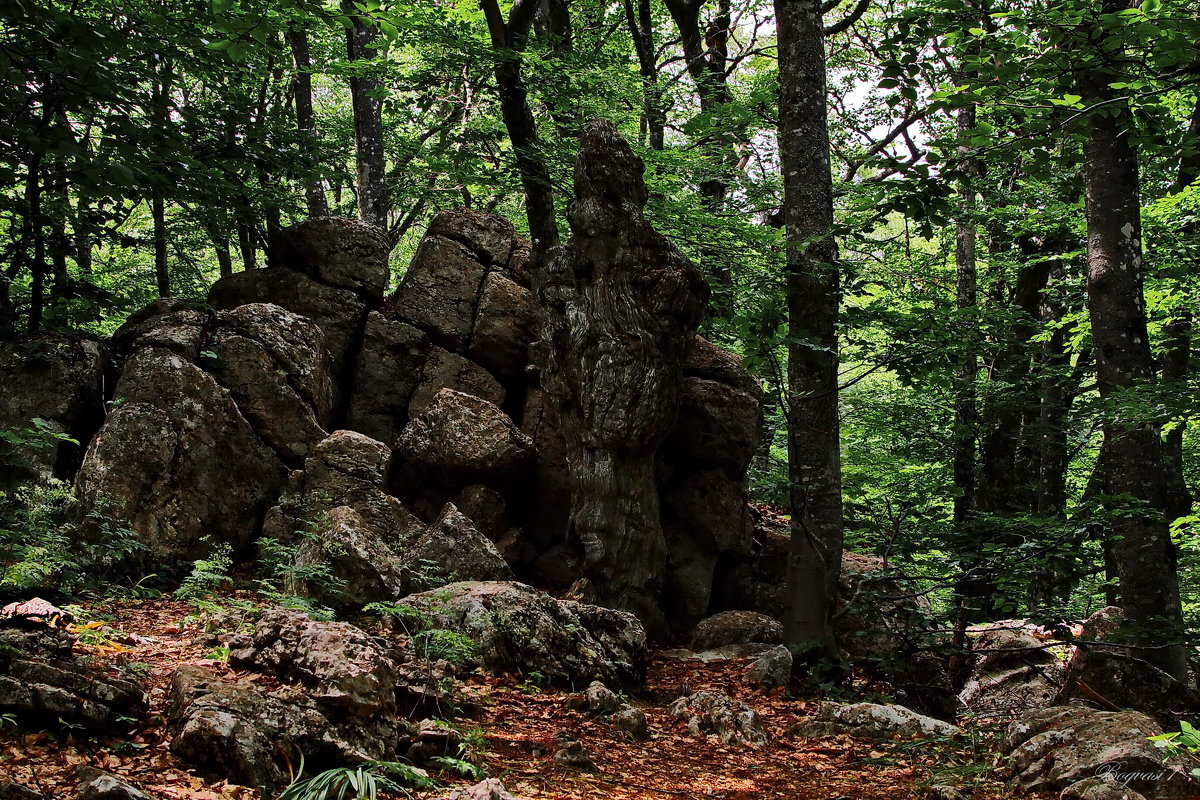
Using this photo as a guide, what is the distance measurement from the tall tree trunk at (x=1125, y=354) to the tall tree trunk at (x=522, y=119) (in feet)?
22.7

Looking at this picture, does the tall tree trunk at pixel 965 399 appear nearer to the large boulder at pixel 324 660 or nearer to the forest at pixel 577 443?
the forest at pixel 577 443

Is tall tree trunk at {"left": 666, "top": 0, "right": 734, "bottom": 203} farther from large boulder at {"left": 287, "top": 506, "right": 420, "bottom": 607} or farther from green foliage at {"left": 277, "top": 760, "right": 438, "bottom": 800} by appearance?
green foliage at {"left": 277, "top": 760, "right": 438, "bottom": 800}

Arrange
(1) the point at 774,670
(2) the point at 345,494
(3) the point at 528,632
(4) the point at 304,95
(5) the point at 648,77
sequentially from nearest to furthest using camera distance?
(3) the point at 528,632, (1) the point at 774,670, (2) the point at 345,494, (5) the point at 648,77, (4) the point at 304,95

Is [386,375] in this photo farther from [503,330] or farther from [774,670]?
[774,670]

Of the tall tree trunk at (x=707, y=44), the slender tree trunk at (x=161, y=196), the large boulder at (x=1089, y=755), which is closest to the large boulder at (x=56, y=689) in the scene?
the slender tree trunk at (x=161, y=196)

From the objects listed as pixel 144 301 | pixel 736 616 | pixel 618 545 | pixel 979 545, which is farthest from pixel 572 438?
pixel 144 301

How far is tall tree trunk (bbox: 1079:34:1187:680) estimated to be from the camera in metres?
6.08

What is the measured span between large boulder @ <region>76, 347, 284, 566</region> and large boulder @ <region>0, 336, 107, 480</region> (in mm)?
435

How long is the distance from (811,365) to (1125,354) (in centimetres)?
248

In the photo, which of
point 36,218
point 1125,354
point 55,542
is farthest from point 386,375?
point 1125,354

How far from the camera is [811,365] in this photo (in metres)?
7.16

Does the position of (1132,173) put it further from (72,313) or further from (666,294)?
(72,313)

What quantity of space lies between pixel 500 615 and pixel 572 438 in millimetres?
3357

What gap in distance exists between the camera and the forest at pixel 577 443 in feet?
13.6
